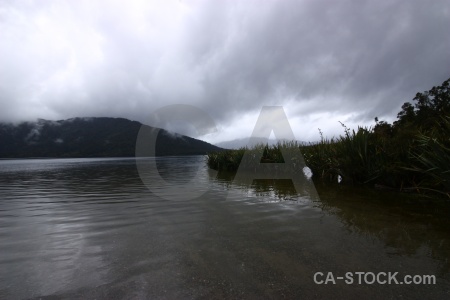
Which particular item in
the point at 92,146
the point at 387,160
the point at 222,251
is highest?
the point at 92,146

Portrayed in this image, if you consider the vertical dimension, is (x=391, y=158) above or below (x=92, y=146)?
below

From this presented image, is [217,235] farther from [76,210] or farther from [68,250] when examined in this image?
[76,210]

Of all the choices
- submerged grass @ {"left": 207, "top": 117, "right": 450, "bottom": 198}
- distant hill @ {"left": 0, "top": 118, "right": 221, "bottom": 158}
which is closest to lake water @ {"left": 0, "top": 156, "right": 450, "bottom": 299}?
submerged grass @ {"left": 207, "top": 117, "right": 450, "bottom": 198}

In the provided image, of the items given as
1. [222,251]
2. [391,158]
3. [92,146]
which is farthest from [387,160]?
[92,146]

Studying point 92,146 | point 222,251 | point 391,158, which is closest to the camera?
point 222,251

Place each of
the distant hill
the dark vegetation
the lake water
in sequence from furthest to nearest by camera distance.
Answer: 1. the distant hill
2. the dark vegetation
3. the lake water

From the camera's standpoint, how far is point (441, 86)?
31.0 meters

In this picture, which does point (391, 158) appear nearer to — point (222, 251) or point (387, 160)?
point (387, 160)

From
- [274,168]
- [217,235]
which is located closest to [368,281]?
[217,235]

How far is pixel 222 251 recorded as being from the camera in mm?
3381

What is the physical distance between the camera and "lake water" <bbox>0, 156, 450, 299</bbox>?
A: 242cm

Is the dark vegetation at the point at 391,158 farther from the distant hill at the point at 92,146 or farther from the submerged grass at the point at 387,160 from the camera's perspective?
the distant hill at the point at 92,146

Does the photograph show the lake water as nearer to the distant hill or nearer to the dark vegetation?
the dark vegetation

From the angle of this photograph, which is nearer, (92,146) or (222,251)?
(222,251)
